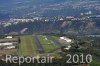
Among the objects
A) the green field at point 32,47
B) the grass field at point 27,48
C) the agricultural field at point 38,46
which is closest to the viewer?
the grass field at point 27,48

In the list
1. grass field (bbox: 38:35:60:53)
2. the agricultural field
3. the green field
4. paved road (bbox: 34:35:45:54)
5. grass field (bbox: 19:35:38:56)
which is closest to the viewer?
grass field (bbox: 19:35:38:56)

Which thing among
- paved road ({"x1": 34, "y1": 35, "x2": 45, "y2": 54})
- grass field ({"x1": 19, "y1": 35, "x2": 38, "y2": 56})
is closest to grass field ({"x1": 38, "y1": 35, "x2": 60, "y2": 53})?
paved road ({"x1": 34, "y1": 35, "x2": 45, "y2": 54})

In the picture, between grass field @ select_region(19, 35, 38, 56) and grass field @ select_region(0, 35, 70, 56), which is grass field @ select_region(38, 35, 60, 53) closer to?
grass field @ select_region(0, 35, 70, 56)

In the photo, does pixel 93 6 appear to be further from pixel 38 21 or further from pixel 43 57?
pixel 43 57

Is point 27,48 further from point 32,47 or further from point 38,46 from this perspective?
point 38,46

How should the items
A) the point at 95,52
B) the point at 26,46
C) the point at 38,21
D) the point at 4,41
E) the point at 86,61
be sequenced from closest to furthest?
the point at 86,61
the point at 95,52
the point at 26,46
the point at 4,41
the point at 38,21

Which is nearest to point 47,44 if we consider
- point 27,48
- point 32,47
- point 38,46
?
point 38,46

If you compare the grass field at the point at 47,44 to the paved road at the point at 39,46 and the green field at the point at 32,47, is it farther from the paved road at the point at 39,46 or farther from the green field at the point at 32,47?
the paved road at the point at 39,46

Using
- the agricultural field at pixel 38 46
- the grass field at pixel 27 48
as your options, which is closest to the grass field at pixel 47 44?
the agricultural field at pixel 38 46

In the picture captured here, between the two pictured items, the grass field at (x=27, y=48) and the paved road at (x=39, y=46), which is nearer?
the grass field at (x=27, y=48)

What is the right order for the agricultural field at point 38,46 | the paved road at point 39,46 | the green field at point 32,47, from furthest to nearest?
→ the paved road at point 39,46
the agricultural field at point 38,46
the green field at point 32,47

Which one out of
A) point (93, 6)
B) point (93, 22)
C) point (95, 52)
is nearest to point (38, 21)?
point (93, 22)
